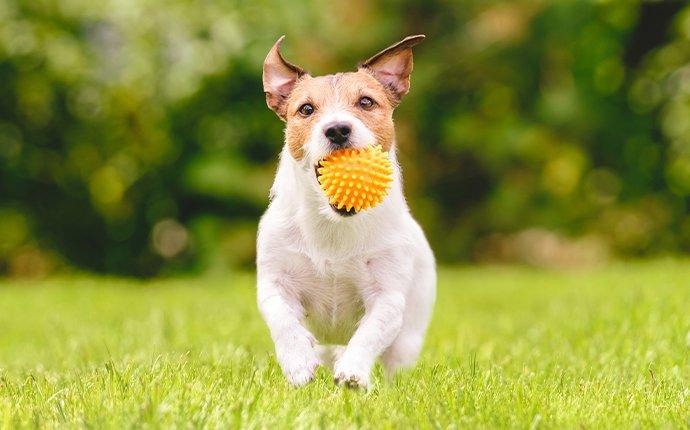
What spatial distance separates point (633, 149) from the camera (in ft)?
51.6

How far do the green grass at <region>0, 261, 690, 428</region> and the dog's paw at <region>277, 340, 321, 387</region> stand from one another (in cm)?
6

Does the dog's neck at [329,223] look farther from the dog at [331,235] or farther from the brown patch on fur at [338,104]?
the brown patch on fur at [338,104]

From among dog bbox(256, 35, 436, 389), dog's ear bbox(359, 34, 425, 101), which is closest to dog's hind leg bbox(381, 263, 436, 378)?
dog bbox(256, 35, 436, 389)

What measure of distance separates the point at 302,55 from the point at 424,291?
1072cm

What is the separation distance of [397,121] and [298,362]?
40.1 ft

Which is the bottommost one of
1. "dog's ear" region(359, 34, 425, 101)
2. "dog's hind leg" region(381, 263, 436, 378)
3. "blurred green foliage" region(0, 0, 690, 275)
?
"blurred green foliage" region(0, 0, 690, 275)

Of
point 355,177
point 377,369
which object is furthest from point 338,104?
point 377,369

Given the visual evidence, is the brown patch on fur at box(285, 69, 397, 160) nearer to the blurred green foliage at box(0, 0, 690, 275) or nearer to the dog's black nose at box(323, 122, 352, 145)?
the dog's black nose at box(323, 122, 352, 145)

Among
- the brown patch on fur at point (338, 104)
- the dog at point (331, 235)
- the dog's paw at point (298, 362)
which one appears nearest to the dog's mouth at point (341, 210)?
the dog at point (331, 235)

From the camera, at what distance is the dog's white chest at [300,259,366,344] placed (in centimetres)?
426

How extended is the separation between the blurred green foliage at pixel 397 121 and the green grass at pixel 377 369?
15.0ft

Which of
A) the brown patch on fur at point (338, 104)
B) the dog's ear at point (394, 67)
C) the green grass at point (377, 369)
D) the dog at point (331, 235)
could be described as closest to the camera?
the green grass at point (377, 369)

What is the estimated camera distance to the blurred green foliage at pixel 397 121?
47.5 feet

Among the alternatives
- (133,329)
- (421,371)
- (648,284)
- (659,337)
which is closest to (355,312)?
(421,371)
